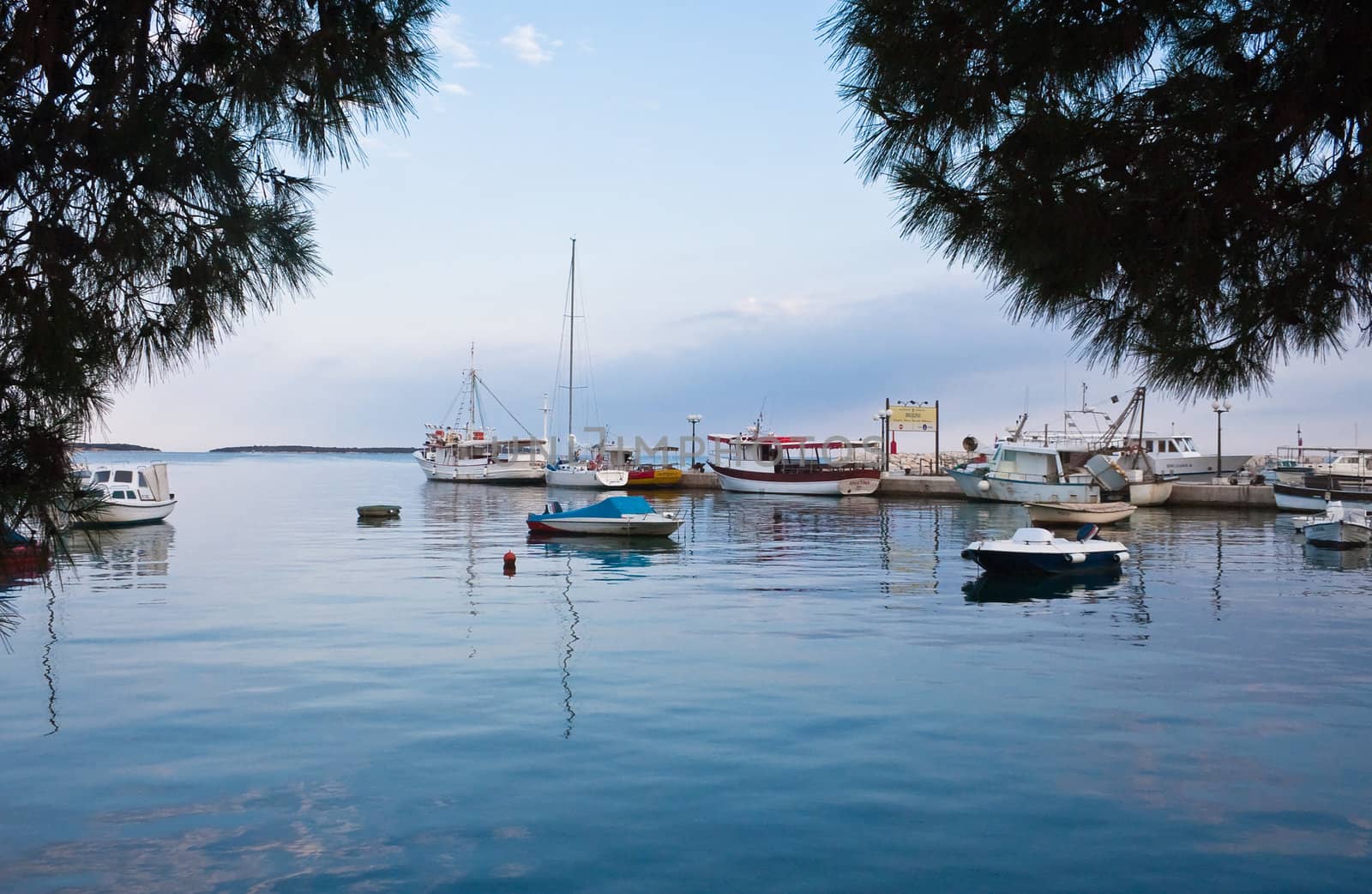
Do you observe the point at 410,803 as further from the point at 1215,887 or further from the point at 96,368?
the point at 1215,887

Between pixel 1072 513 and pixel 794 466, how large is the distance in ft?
92.8

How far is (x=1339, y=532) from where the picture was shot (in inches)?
1312

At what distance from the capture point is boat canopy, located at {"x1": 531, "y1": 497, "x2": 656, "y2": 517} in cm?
3712

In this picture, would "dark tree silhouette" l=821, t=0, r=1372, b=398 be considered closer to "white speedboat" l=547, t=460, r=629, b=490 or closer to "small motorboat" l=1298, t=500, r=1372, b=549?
"small motorboat" l=1298, t=500, r=1372, b=549

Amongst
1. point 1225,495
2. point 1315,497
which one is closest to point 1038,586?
→ point 1315,497

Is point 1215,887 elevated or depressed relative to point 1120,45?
depressed

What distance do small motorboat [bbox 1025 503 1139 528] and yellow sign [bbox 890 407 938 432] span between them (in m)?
27.0

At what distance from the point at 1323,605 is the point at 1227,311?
19973 millimetres

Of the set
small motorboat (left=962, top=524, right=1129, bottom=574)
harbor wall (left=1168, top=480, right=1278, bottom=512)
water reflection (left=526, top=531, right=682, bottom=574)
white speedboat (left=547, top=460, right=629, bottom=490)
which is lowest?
water reflection (left=526, top=531, right=682, bottom=574)

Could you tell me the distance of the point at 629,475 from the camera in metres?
72.8

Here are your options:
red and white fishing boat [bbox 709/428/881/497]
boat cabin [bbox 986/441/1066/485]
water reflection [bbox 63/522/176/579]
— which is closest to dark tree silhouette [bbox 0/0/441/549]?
water reflection [bbox 63/522/176/579]

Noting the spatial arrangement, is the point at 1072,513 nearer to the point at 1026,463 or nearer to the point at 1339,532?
the point at 1339,532

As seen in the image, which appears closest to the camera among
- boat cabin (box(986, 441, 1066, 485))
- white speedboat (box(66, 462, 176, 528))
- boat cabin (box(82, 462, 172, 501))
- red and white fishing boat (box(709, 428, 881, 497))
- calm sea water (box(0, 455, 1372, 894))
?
calm sea water (box(0, 455, 1372, 894))

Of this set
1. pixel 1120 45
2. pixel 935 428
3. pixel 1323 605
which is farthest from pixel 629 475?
pixel 1120 45
